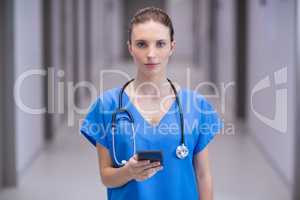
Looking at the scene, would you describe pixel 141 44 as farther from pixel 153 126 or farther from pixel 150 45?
pixel 153 126

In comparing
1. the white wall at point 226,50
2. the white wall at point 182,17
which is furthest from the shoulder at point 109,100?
the white wall at point 182,17

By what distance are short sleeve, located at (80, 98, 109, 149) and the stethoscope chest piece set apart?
15 centimetres

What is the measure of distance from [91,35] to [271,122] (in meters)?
5.36

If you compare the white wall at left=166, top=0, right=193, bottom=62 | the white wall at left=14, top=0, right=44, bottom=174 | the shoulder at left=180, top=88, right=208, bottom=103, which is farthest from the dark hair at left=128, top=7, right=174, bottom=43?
the white wall at left=166, top=0, right=193, bottom=62

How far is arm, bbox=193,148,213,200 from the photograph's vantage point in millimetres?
1156

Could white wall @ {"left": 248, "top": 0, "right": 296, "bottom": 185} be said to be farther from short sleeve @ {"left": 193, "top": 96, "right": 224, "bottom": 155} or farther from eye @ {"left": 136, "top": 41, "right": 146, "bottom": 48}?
eye @ {"left": 136, "top": 41, "right": 146, "bottom": 48}

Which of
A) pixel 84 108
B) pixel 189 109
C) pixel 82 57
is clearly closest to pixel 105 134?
pixel 189 109

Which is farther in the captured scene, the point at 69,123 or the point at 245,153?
the point at 69,123

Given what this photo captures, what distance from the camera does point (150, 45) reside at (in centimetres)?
106

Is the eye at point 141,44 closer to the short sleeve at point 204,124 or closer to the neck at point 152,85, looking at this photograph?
the neck at point 152,85

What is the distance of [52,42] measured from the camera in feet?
15.2

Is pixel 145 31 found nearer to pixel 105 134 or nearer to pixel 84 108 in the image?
pixel 105 134

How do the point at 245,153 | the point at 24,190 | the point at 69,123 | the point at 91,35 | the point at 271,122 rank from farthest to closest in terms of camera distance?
the point at 91,35 → the point at 69,123 → the point at 245,153 → the point at 271,122 → the point at 24,190

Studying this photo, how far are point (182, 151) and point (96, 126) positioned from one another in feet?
0.66
